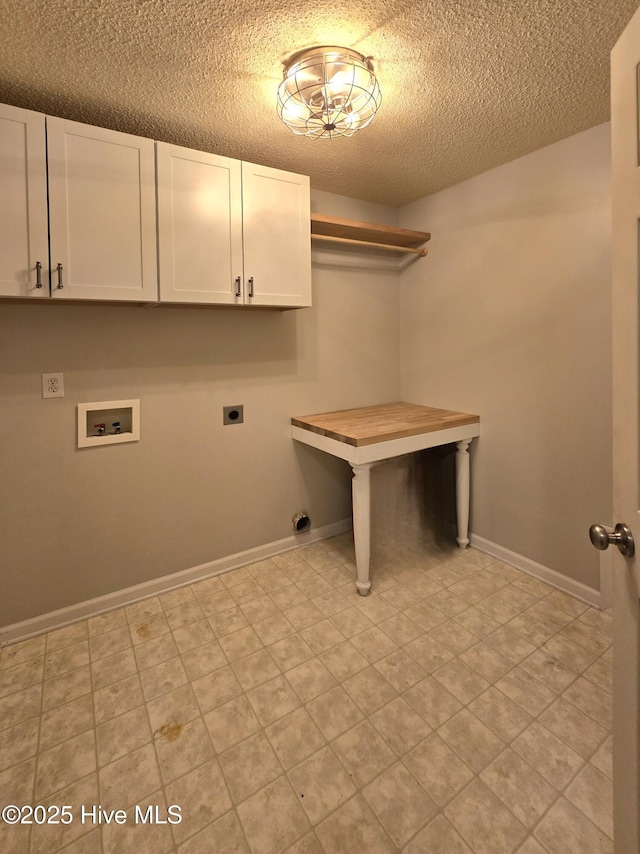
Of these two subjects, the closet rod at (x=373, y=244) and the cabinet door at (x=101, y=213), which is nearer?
the cabinet door at (x=101, y=213)

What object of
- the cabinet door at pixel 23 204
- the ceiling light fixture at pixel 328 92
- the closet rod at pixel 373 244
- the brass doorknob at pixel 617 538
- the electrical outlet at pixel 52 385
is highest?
the ceiling light fixture at pixel 328 92

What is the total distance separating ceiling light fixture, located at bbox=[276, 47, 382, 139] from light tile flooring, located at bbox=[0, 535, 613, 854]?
2.14m

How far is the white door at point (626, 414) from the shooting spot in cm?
84

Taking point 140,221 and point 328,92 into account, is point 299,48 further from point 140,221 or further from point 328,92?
point 140,221

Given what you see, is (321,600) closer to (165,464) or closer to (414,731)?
(414,731)

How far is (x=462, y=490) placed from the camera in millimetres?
2592

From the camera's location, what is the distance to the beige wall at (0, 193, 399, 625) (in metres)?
1.90

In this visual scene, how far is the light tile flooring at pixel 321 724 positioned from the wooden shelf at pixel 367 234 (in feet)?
6.55

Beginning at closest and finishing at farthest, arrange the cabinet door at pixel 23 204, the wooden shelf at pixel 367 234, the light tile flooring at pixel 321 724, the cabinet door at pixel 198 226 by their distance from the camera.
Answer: the light tile flooring at pixel 321 724
the cabinet door at pixel 23 204
the cabinet door at pixel 198 226
the wooden shelf at pixel 367 234

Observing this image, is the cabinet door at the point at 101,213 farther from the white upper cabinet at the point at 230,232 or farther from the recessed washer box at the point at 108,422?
the recessed washer box at the point at 108,422

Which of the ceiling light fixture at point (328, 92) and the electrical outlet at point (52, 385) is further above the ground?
the ceiling light fixture at point (328, 92)

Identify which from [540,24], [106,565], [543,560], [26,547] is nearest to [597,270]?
[540,24]

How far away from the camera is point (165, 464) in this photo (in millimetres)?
2236

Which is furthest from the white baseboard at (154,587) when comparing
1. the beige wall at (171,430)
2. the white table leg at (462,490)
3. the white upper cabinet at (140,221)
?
the white upper cabinet at (140,221)
